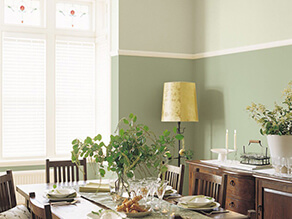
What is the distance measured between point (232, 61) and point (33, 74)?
2737 millimetres

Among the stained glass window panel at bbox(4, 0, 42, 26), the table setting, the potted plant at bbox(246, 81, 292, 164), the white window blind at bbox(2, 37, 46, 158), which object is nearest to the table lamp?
the potted plant at bbox(246, 81, 292, 164)

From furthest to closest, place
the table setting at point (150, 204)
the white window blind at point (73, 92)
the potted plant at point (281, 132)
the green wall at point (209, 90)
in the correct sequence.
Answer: the white window blind at point (73, 92) < the green wall at point (209, 90) < the potted plant at point (281, 132) < the table setting at point (150, 204)

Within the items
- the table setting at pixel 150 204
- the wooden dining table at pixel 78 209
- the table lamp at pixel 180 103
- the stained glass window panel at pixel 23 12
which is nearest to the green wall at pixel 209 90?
the table lamp at pixel 180 103

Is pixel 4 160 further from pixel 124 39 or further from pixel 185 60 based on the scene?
pixel 185 60

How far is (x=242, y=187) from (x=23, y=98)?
3352 mm

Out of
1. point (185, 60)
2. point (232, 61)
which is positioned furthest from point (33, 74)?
point (232, 61)

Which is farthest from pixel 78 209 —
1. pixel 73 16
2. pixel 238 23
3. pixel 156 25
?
pixel 73 16

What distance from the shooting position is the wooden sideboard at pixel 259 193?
3.52 meters

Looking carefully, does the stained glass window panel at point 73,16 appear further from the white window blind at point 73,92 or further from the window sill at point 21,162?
the window sill at point 21,162

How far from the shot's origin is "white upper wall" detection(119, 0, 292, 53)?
471cm

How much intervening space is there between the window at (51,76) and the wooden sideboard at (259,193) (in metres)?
2.28

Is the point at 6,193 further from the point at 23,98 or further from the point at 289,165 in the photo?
the point at 23,98

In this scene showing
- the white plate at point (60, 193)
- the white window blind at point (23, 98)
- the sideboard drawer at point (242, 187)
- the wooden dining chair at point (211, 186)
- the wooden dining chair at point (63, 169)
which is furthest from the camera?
the white window blind at point (23, 98)

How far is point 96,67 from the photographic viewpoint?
6.45 m
